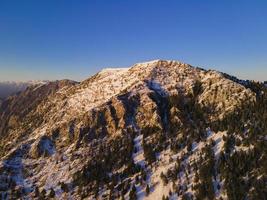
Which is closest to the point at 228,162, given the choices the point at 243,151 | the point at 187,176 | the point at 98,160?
the point at 243,151

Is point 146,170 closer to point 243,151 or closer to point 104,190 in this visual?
point 104,190

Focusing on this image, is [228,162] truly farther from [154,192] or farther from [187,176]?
[154,192]

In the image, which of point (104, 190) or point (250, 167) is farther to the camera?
point (104, 190)

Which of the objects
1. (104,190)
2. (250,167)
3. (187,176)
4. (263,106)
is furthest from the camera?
(263,106)

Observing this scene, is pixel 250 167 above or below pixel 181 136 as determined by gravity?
below

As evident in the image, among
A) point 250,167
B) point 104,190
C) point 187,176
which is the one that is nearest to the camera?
point 250,167

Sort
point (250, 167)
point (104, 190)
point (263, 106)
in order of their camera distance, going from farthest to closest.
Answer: point (263, 106) < point (104, 190) < point (250, 167)

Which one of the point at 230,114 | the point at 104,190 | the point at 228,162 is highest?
the point at 230,114

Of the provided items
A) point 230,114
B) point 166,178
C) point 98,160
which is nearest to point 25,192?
point 98,160

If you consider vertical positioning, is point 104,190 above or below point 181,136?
below
